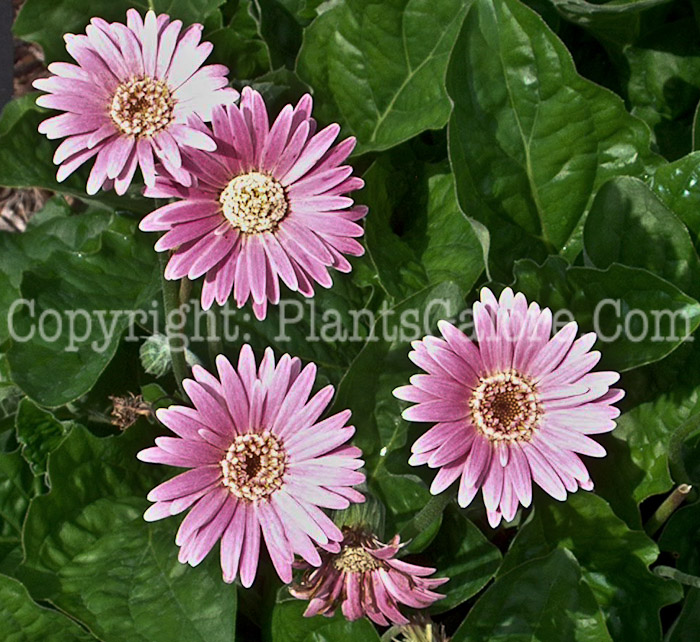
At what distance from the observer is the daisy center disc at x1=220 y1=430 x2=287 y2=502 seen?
4.20ft

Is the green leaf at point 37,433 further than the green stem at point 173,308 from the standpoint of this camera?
Yes

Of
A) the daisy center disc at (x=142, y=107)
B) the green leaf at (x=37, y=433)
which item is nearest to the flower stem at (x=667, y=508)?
the daisy center disc at (x=142, y=107)

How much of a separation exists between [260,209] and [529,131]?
0.59 m

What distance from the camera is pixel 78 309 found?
5.93 feet

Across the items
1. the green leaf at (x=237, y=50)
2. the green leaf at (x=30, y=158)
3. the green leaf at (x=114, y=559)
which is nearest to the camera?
the green leaf at (x=114, y=559)

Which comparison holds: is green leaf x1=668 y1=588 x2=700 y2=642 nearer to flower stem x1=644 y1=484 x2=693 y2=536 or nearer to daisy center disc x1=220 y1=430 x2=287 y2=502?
flower stem x1=644 y1=484 x2=693 y2=536

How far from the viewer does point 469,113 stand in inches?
65.1

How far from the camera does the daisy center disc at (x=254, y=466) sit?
1281mm

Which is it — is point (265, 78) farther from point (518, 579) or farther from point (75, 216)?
point (518, 579)

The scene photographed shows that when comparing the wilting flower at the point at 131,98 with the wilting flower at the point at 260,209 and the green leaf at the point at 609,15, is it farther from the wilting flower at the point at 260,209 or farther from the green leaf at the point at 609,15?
the green leaf at the point at 609,15

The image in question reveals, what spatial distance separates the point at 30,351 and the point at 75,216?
49 cm

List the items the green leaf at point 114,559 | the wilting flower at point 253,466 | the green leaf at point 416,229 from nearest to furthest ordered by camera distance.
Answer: the wilting flower at point 253,466, the green leaf at point 114,559, the green leaf at point 416,229

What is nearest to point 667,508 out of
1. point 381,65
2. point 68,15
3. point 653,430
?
point 653,430

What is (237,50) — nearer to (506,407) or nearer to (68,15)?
(68,15)
